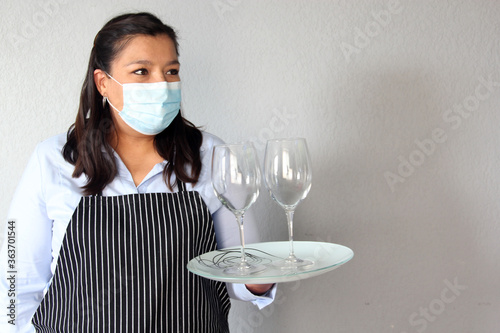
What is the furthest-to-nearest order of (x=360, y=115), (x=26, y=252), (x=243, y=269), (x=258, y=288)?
(x=360, y=115) < (x=26, y=252) < (x=258, y=288) < (x=243, y=269)

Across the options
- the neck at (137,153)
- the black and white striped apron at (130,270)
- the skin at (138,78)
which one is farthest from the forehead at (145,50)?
the black and white striped apron at (130,270)

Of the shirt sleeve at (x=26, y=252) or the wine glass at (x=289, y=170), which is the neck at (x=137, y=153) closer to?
the shirt sleeve at (x=26, y=252)

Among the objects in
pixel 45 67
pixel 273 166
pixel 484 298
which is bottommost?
pixel 484 298

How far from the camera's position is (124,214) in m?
1.22

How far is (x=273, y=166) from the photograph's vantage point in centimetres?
96

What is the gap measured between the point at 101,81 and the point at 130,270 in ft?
1.65

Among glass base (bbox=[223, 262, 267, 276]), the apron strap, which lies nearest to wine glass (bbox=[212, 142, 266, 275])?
glass base (bbox=[223, 262, 267, 276])

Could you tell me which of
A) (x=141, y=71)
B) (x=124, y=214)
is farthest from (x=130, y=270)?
(x=141, y=71)

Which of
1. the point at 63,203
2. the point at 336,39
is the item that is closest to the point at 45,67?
the point at 63,203

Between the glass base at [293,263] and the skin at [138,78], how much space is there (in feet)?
0.72

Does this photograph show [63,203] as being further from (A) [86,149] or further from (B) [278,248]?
(B) [278,248]

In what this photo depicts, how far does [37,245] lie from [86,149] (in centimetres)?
27

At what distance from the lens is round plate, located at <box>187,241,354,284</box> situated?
0.86 metres

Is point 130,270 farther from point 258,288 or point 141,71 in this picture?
point 141,71
